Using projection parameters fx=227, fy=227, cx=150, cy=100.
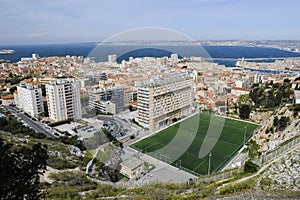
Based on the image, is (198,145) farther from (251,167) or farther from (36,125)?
(36,125)

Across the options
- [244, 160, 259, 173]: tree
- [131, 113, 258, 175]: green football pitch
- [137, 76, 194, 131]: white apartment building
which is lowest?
[131, 113, 258, 175]: green football pitch

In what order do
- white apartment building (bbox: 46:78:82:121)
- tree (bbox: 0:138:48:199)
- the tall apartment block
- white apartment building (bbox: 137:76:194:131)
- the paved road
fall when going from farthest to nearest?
white apartment building (bbox: 46:78:82:121) → the paved road → white apartment building (bbox: 137:76:194:131) → the tall apartment block → tree (bbox: 0:138:48:199)

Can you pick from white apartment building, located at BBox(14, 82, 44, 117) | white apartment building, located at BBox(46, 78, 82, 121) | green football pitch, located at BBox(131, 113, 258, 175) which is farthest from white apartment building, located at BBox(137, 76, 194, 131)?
white apartment building, located at BBox(14, 82, 44, 117)

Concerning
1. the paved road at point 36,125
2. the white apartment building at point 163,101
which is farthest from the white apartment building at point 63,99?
the white apartment building at point 163,101

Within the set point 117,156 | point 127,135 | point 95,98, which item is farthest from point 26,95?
point 95,98

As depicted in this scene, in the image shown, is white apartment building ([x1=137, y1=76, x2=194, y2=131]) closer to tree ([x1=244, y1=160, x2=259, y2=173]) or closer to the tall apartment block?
the tall apartment block

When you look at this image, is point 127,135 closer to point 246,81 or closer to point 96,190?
point 96,190

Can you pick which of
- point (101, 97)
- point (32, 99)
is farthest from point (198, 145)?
point (32, 99)
